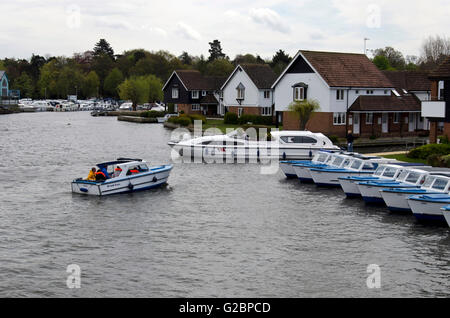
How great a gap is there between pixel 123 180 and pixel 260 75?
208 feet

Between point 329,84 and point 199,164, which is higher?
point 329,84

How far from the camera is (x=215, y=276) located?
22750mm

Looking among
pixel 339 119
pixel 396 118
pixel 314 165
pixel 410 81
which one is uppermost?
pixel 410 81

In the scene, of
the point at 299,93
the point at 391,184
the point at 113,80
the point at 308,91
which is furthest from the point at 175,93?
the point at 391,184

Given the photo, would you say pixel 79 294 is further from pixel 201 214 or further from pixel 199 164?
pixel 199 164

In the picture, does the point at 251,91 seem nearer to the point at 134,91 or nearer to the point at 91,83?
the point at 134,91

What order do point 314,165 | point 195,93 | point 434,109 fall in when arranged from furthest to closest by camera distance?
point 195,93
point 434,109
point 314,165

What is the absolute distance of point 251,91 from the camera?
318 feet

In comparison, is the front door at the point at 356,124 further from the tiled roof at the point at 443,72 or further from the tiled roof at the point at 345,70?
the tiled roof at the point at 443,72

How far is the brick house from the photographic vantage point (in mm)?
52594

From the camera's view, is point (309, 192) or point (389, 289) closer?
point (389, 289)

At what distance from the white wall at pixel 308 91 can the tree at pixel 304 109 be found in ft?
2.98
